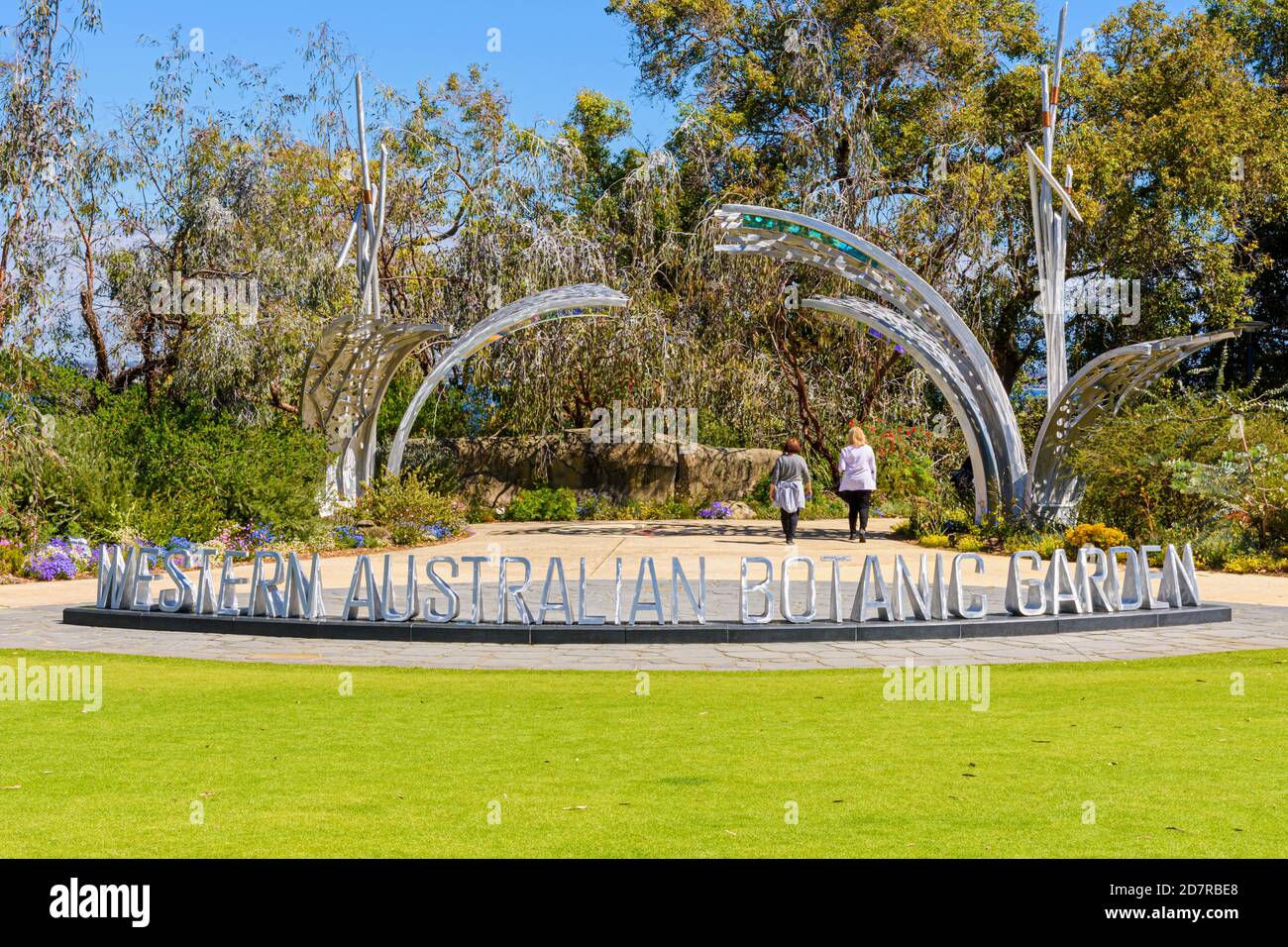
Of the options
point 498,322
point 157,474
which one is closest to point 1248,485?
point 498,322

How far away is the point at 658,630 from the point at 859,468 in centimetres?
1014

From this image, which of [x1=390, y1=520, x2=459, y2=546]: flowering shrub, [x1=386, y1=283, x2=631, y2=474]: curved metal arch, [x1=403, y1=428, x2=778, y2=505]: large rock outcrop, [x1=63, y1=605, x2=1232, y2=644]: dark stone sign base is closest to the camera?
[x1=63, y1=605, x2=1232, y2=644]: dark stone sign base

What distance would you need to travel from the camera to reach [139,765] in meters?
5.98

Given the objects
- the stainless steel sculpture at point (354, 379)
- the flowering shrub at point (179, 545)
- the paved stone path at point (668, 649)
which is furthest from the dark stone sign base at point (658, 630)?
the stainless steel sculpture at point (354, 379)

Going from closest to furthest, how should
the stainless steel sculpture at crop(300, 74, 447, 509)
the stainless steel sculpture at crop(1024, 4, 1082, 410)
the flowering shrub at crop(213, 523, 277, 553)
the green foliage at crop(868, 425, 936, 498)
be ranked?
1. the flowering shrub at crop(213, 523, 277, 553)
2. the stainless steel sculpture at crop(1024, 4, 1082, 410)
3. the stainless steel sculpture at crop(300, 74, 447, 509)
4. the green foliage at crop(868, 425, 936, 498)

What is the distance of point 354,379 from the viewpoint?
22484 millimetres

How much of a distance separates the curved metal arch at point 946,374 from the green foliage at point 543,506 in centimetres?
797

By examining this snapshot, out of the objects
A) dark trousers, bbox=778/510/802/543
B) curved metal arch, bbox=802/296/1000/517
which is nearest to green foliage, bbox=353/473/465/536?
dark trousers, bbox=778/510/802/543

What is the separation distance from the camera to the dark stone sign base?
430 inches

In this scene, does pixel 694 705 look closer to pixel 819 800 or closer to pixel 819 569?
pixel 819 800

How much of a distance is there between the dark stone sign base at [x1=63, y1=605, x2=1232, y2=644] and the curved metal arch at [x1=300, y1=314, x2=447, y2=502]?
1040 cm

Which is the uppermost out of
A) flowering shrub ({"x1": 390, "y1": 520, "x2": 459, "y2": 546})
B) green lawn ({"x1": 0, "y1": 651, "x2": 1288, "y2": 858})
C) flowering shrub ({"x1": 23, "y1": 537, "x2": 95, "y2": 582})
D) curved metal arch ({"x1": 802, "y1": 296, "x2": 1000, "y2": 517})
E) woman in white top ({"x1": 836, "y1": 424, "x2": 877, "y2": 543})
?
curved metal arch ({"x1": 802, "y1": 296, "x2": 1000, "y2": 517})

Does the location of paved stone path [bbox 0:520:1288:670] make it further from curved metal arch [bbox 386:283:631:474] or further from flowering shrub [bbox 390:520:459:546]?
curved metal arch [bbox 386:283:631:474]
